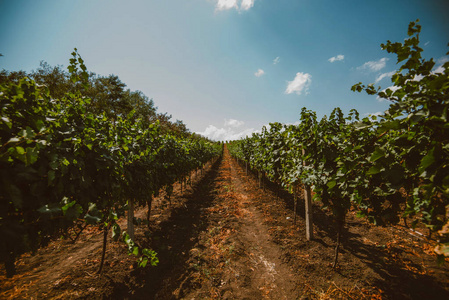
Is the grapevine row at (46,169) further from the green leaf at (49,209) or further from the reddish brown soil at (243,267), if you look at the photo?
the reddish brown soil at (243,267)

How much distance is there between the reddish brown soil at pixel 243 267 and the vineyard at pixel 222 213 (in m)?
0.04

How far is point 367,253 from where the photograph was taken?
491 cm

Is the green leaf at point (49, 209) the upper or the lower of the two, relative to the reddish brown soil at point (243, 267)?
upper

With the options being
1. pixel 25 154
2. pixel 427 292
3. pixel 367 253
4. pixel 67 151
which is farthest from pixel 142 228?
pixel 427 292

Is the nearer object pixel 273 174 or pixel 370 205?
pixel 370 205

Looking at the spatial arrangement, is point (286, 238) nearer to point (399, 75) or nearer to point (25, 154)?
point (399, 75)

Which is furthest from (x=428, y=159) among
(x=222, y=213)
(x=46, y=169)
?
(x=222, y=213)

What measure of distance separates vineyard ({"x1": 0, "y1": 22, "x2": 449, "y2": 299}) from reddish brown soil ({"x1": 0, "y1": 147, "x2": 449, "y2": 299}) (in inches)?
1.4

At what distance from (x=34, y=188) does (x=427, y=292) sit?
23.5ft

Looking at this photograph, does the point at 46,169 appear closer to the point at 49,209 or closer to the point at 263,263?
the point at 49,209

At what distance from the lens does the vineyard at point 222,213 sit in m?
1.50

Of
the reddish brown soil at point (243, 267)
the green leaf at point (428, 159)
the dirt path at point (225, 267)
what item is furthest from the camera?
the dirt path at point (225, 267)

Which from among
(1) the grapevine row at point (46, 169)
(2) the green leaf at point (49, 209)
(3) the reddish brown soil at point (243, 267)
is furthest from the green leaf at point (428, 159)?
(3) the reddish brown soil at point (243, 267)

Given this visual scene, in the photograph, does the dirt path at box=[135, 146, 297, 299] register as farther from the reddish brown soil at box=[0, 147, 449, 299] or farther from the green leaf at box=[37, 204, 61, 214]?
the green leaf at box=[37, 204, 61, 214]
